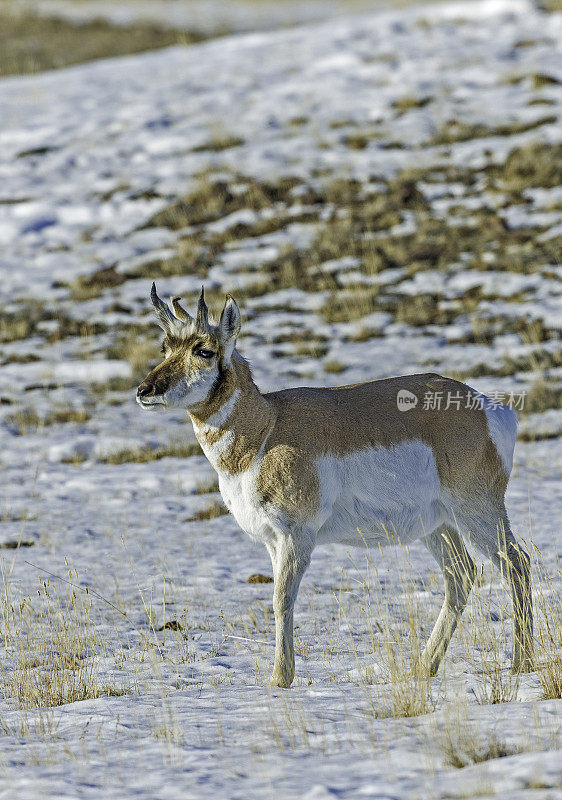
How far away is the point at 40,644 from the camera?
6.35 metres

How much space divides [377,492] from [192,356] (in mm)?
1374

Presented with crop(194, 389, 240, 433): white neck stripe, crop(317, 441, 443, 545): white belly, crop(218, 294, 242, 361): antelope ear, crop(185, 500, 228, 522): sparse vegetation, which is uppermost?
crop(218, 294, 242, 361): antelope ear

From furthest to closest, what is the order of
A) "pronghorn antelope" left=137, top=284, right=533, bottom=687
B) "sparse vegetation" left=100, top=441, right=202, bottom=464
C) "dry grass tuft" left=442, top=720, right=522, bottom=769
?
"sparse vegetation" left=100, top=441, right=202, bottom=464 → "pronghorn antelope" left=137, top=284, right=533, bottom=687 → "dry grass tuft" left=442, top=720, right=522, bottom=769

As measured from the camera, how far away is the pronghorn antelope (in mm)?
5258

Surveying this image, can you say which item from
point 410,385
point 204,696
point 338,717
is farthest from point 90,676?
point 410,385

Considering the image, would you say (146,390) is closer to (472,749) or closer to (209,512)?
(472,749)

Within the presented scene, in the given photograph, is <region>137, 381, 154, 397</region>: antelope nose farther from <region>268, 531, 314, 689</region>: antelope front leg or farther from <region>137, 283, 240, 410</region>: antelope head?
<region>268, 531, 314, 689</region>: antelope front leg

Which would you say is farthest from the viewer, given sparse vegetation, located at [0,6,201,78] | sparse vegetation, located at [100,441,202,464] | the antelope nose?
sparse vegetation, located at [0,6,201,78]

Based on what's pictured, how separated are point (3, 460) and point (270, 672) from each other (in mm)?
6879

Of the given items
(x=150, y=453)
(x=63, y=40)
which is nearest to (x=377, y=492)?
(x=150, y=453)

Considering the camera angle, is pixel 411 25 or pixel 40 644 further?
pixel 411 25

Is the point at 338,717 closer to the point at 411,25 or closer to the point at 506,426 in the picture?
the point at 506,426

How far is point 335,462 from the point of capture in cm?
545

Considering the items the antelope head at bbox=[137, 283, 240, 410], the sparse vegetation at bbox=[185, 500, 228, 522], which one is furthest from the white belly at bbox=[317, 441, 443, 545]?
the sparse vegetation at bbox=[185, 500, 228, 522]
